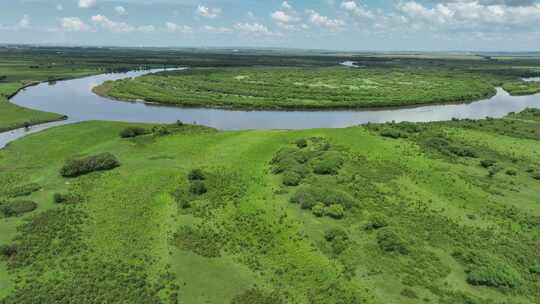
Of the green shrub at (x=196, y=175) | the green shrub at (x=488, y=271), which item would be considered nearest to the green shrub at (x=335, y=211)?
the green shrub at (x=488, y=271)

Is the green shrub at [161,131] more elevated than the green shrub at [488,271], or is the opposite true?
the green shrub at [161,131]

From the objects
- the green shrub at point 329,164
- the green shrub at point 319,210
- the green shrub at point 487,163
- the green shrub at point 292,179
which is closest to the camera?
the green shrub at point 319,210

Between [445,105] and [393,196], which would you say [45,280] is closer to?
[393,196]

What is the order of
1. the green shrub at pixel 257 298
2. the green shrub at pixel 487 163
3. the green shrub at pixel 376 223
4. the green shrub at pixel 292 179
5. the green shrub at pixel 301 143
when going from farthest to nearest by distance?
1. the green shrub at pixel 301 143
2. the green shrub at pixel 487 163
3. the green shrub at pixel 292 179
4. the green shrub at pixel 376 223
5. the green shrub at pixel 257 298

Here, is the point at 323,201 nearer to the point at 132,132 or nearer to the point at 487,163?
the point at 487,163

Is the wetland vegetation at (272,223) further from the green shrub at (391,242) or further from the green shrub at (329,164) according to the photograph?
the green shrub at (329,164)

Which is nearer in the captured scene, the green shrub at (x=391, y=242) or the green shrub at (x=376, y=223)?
the green shrub at (x=391, y=242)

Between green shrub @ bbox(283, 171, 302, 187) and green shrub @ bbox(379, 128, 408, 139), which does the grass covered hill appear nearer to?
green shrub @ bbox(379, 128, 408, 139)

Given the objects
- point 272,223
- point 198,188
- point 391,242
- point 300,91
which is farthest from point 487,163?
point 300,91
